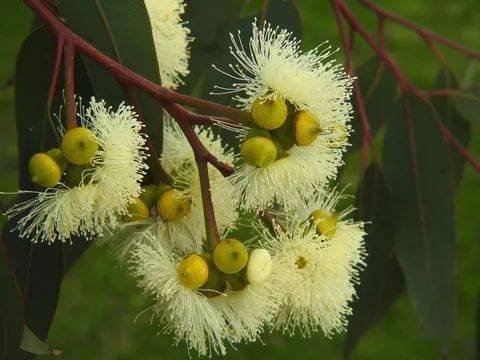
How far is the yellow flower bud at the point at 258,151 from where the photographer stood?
0.66 meters

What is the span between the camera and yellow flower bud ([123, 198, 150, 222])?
738 mm

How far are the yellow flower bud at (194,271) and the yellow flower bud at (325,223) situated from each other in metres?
0.15

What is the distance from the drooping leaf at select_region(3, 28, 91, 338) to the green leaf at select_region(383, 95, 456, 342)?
432 mm

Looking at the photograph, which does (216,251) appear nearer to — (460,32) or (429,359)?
(429,359)

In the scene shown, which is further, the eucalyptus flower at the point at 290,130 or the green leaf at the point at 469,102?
the green leaf at the point at 469,102

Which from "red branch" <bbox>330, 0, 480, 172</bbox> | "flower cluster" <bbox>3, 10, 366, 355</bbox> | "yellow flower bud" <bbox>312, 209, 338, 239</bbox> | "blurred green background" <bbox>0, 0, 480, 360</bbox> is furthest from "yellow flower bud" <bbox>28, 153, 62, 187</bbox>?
"blurred green background" <bbox>0, 0, 480, 360</bbox>

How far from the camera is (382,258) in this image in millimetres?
1157

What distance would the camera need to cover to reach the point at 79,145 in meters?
0.66

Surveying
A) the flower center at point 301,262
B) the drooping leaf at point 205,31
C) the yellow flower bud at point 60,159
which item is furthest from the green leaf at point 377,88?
the yellow flower bud at point 60,159

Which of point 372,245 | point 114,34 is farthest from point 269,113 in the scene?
point 372,245

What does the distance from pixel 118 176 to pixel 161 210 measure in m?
0.06

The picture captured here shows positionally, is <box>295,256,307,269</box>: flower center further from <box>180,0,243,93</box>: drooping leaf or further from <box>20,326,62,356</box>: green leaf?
<box>180,0,243,93</box>: drooping leaf

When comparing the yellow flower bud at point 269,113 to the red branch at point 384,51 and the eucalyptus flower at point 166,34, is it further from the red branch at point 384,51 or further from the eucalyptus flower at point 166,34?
the red branch at point 384,51

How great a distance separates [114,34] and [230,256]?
0.92 ft
